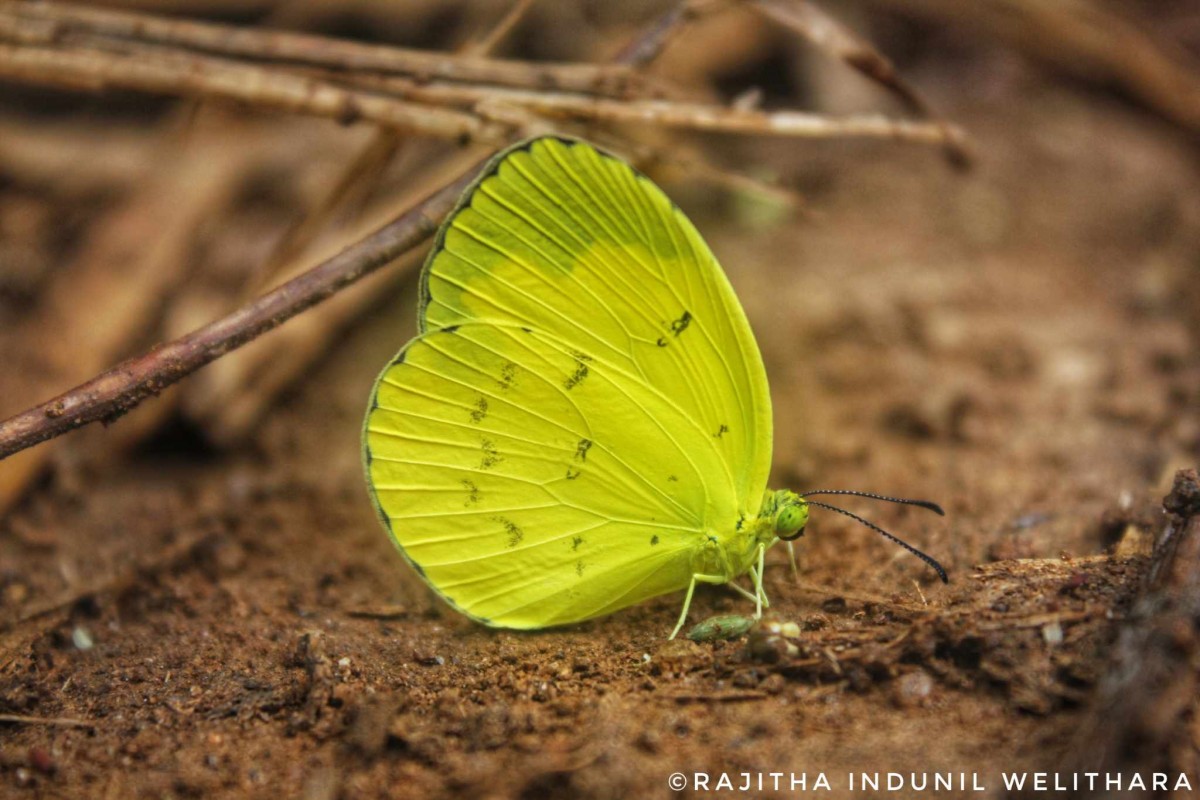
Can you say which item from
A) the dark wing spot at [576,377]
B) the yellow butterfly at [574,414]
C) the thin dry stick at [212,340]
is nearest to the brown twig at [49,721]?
the thin dry stick at [212,340]

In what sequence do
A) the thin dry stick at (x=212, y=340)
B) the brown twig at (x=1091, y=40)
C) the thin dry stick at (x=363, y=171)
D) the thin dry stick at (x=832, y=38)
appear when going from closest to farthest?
the thin dry stick at (x=212, y=340)
the thin dry stick at (x=363, y=171)
the thin dry stick at (x=832, y=38)
the brown twig at (x=1091, y=40)

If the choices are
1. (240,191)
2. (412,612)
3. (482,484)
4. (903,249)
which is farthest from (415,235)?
(903,249)

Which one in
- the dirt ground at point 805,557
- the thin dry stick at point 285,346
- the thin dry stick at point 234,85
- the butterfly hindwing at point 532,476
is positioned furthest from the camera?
the thin dry stick at point 285,346

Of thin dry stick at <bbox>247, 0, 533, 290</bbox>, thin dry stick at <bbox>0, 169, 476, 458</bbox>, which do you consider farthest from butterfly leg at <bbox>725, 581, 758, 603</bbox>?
thin dry stick at <bbox>247, 0, 533, 290</bbox>

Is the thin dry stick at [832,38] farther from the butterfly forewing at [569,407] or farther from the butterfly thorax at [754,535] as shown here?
the butterfly thorax at [754,535]

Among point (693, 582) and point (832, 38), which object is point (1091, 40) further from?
point (693, 582)

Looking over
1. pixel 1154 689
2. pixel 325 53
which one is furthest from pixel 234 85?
pixel 1154 689
